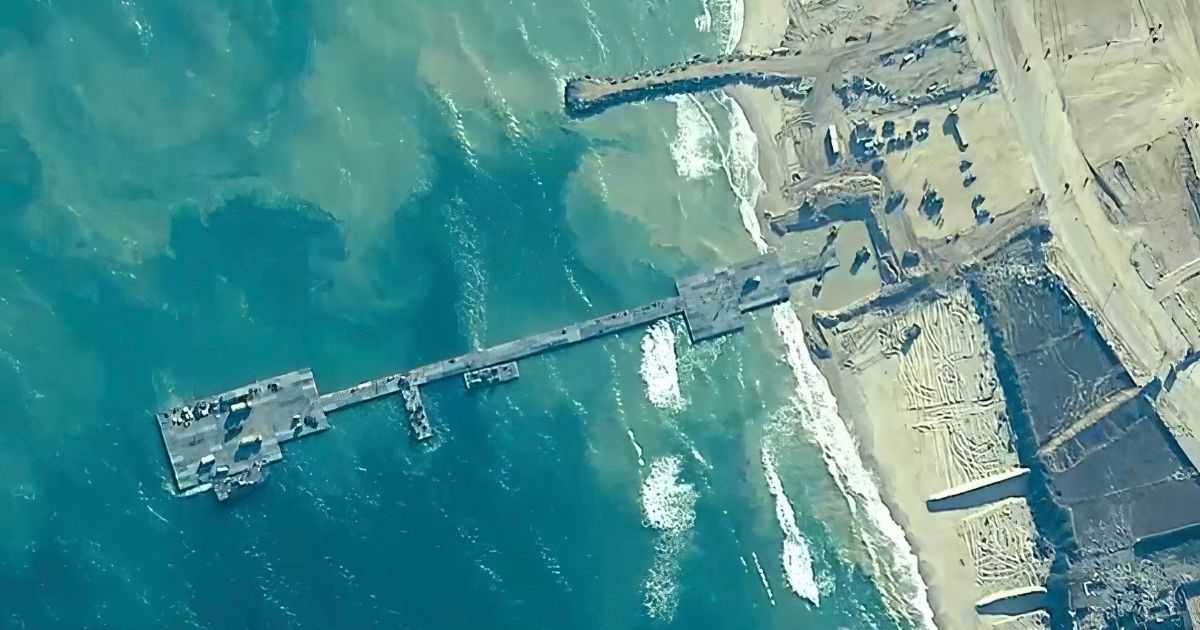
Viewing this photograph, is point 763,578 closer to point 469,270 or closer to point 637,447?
point 637,447

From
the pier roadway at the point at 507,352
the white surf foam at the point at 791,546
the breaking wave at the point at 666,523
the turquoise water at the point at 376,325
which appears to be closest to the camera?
the turquoise water at the point at 376,325

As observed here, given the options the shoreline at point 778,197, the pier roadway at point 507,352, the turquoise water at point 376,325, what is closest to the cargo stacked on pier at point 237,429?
the turquoise water at point 376,325

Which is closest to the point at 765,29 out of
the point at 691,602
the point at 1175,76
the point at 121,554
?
the point at 1175,76

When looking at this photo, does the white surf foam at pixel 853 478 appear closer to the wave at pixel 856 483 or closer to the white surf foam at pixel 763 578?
the wave at pixel 856 483

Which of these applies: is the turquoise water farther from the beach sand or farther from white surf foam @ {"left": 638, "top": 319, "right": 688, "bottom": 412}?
the beach sand

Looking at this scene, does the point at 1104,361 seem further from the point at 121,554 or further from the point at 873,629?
the point at 121,554

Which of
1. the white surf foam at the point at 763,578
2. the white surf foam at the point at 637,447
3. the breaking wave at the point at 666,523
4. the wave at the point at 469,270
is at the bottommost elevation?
the white surf foam at the point at 763,578

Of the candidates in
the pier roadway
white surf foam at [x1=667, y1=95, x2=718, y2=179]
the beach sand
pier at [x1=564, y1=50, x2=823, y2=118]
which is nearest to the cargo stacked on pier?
the pier roadway
